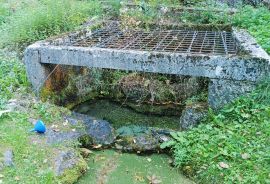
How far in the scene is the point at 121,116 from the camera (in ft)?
18.1

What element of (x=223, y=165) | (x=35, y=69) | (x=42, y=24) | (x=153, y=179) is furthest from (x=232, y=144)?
(x=42, y=24)

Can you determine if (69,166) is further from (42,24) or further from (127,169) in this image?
(42,24)

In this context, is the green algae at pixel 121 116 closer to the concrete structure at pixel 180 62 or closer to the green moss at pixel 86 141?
the green moss at pixel 86 141

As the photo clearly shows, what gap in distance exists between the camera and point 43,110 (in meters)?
4.57

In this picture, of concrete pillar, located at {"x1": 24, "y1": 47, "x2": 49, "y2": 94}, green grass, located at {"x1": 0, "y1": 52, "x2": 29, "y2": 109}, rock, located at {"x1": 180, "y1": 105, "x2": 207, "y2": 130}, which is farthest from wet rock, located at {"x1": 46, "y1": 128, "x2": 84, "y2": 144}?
rock, located at {"x1": 180, "y1": 105, "x2": 207, "y2": 130}

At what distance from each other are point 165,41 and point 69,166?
2.68 meters

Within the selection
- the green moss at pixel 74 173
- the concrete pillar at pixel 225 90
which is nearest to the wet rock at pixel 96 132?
the green moss at pixel 74 173

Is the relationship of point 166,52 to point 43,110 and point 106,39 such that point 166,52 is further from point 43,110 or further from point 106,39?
point 43,110

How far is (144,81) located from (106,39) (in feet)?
3.75

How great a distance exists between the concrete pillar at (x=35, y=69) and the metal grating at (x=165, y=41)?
605mm

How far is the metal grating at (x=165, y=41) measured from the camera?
483cm

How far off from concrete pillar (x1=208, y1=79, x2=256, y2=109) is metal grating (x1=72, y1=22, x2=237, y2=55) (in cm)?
44

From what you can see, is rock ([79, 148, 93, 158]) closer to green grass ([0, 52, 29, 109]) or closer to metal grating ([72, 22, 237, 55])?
green grass ([0, 52, 29, 109])

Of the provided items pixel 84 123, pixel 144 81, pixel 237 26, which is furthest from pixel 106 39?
pixel 237 26
